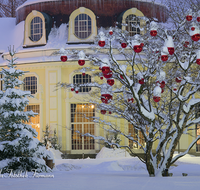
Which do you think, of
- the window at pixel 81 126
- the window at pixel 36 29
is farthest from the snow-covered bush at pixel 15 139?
the window at pixel 36 29

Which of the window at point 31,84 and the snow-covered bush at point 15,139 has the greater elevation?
the window at point 31,84

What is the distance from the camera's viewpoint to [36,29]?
989 inches

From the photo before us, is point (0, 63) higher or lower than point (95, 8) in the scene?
lower

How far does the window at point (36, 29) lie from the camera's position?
24969 mm

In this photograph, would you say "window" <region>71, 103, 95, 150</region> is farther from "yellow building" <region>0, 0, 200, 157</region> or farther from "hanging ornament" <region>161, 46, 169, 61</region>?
"hanging ornament" <region>161, 46, 169, 61</region>

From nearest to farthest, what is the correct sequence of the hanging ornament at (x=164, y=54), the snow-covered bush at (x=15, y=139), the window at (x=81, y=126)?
1. the hanging ornament at (x=164, y=54)
2. the snow-covered bush at (x=15, y=139)
3. the window at (x=81, y=126)

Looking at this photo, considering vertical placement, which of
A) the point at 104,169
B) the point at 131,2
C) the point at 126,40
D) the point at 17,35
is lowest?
the point at 104,169

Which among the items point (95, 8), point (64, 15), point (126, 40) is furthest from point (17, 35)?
point (126, 40)

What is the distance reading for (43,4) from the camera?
25.0 meters

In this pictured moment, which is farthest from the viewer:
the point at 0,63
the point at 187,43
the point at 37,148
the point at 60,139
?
the point at 0,63

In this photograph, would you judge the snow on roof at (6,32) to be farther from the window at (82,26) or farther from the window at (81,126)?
the window at (81,126)

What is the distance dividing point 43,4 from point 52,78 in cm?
528

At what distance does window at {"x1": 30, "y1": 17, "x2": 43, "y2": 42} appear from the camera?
2497 centimetres

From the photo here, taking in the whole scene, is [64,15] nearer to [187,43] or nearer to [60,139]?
[60,139]
